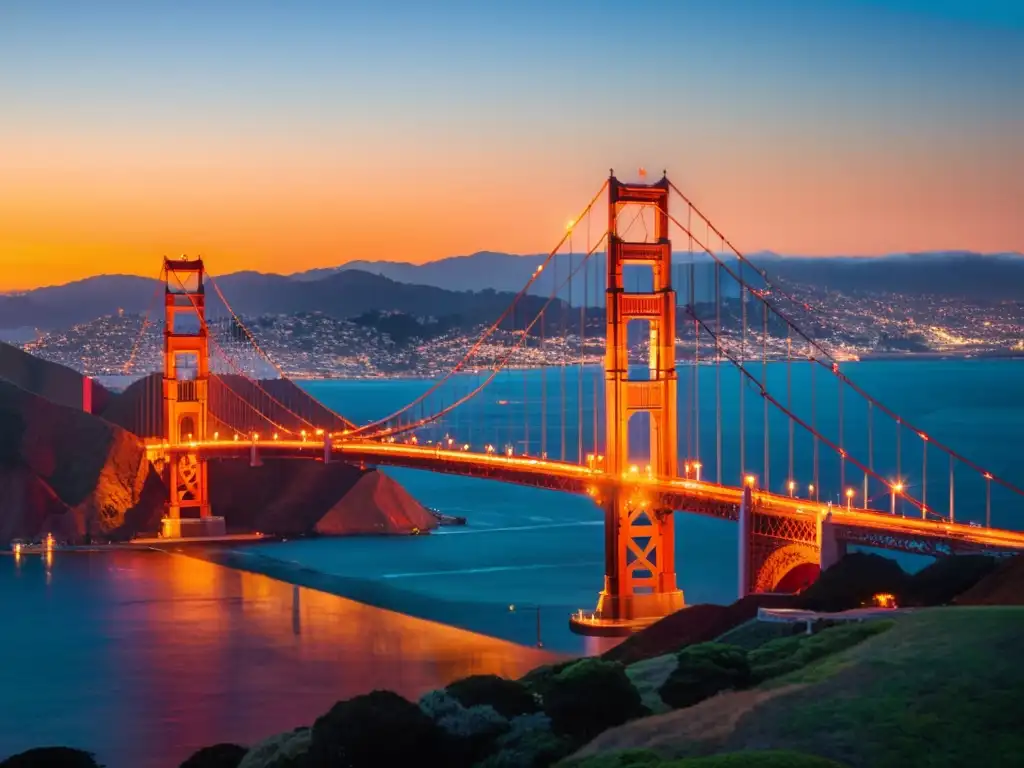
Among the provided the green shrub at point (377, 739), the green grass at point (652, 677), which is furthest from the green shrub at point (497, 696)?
the green grass at point (652, 677)

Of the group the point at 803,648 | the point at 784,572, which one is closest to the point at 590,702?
the point at 803,648

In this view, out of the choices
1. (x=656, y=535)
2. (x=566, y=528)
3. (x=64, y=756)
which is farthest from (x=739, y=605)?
(x=566, y=528)

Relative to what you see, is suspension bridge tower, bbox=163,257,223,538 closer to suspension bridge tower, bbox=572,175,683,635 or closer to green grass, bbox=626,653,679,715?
suspension bridge tower, bbox=572,175,683,635

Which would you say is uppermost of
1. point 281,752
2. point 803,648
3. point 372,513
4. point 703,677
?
point 803,648

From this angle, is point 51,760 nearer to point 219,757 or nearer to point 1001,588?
point 219,757

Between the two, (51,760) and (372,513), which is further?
(372,513)

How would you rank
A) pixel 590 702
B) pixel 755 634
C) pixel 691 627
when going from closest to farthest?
1. pixel 590 702
2. pixel 755 634
3. pixel 691 627
